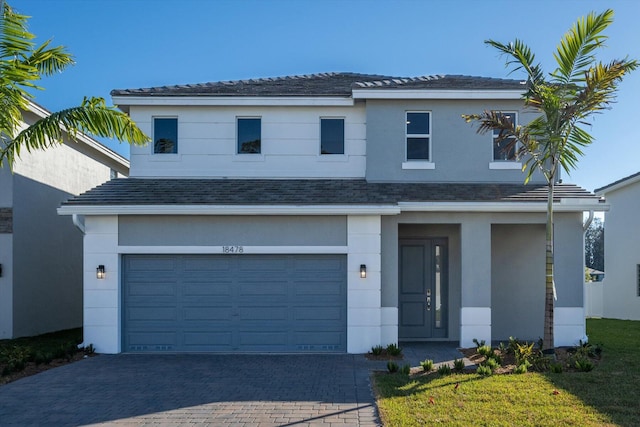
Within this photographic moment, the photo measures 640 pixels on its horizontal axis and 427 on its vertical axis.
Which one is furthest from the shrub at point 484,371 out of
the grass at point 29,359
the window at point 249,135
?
the grass at point 29,359

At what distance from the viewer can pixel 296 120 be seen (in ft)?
41.1

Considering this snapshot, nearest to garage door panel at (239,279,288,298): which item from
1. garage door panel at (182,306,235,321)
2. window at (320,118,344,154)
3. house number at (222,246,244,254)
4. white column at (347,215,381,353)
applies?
garage door panel at (182,306,235,321)

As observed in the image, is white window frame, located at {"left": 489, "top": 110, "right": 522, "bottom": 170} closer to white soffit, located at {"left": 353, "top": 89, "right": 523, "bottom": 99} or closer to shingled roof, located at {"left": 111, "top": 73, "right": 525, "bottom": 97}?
white soffit, located at {"left": 353, "top": 89, "right": 523, "bottom": 99}

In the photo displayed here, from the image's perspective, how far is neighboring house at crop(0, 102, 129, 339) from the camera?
1327cm

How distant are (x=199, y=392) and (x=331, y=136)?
7.16 metres

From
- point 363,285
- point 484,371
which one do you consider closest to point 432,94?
point 363,285

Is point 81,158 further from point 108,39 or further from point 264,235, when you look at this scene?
point 264,235

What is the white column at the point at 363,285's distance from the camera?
10.8 meters

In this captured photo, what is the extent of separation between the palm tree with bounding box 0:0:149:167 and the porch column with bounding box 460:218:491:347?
7427mm

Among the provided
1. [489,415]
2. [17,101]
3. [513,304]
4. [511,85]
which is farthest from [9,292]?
[511,85]

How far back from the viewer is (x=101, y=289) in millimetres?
10828

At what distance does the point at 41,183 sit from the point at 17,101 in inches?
277

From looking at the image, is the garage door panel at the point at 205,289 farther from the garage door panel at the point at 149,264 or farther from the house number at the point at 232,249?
the house number at the point at 232,249

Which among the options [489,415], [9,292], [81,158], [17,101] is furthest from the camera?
[81,158]
